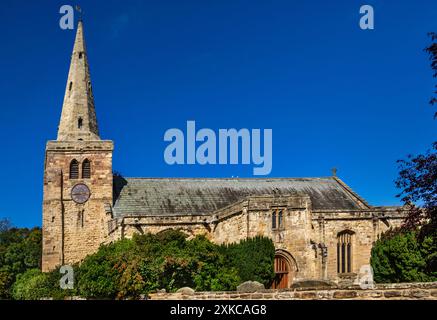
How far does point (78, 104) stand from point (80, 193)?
7227 millimetres

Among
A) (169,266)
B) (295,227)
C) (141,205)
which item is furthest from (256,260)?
(141,205)

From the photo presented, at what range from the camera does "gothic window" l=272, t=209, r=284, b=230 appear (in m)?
39.5

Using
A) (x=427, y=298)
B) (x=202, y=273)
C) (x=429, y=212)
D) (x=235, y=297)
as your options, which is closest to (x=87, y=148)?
(x=202, y=273)

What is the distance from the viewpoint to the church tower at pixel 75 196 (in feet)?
157

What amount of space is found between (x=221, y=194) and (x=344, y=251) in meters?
10.7

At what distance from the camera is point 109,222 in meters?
46.2

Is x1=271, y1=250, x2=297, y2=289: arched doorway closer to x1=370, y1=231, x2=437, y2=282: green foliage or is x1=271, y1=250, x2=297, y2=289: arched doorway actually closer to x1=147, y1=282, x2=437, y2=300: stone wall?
x1=370, y1=231, x2=437, y2=282: green foliage

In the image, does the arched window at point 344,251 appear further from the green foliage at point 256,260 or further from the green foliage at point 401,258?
the green foliage at point 256,260

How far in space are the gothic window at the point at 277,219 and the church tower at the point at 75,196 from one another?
13894 millimetres

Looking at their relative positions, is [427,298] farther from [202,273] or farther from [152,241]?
[152,241]

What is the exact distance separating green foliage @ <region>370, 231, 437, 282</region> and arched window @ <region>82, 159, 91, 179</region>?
22.6 m

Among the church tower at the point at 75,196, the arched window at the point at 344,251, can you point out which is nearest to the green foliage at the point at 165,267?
the church tower at the point at 75,196

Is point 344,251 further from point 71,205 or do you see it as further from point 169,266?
point 71,205

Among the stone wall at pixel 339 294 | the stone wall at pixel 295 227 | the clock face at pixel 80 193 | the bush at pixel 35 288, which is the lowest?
the bush at pixel 35 288
